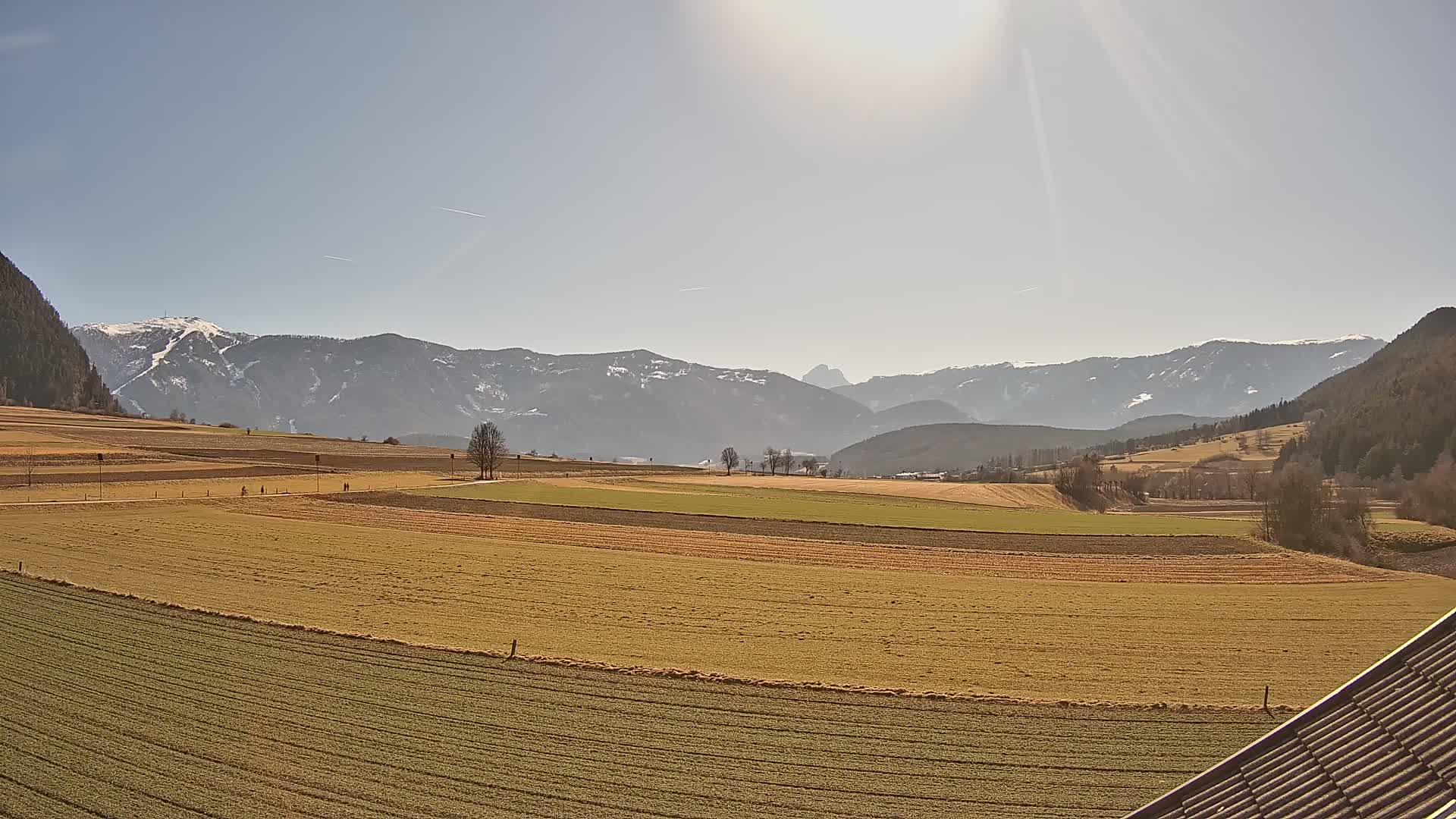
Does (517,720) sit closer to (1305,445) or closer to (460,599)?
(460,599)

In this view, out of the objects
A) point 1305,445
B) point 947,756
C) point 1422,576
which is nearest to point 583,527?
point 947,756

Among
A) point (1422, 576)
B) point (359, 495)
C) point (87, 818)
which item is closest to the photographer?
point (87, 818)

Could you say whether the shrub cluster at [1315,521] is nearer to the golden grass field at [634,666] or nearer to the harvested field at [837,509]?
the harvested field at [837,509]

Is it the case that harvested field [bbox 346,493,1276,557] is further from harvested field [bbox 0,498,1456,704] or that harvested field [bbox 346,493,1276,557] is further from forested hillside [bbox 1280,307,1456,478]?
forested hillside [bbox 1280,307,1456,478]

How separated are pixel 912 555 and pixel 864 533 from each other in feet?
35.6

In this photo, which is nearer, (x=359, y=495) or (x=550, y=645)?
(x=550, y=645)

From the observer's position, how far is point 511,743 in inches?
728

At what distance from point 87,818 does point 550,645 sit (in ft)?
46.5

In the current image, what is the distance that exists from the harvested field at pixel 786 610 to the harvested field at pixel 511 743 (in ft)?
9.35

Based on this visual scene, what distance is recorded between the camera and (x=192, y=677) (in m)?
22.4

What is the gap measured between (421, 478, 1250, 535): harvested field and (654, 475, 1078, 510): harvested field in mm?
5335

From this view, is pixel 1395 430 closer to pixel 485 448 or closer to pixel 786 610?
pixel 485 448

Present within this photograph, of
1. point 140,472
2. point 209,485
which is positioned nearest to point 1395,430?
point 209,485

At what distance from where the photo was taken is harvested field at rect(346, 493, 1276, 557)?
60.2 meters
